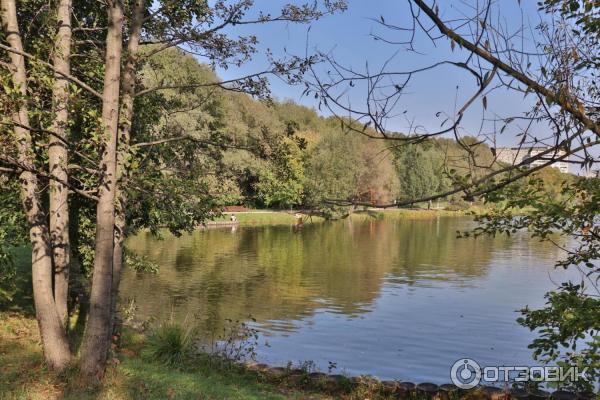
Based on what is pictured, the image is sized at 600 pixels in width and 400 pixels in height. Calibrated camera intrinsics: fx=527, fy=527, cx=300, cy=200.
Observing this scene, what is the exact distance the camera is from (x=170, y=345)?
852cm

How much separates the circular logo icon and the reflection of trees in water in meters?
5.55

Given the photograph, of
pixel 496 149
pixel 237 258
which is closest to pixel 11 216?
pixel 496 149

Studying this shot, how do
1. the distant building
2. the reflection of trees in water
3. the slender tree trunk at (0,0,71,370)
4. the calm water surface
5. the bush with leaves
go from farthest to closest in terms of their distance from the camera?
the reflection of trees in water
the calm water surface
the slender tree trunk at (0,0,71,370)
the bush with leaves
the distant building

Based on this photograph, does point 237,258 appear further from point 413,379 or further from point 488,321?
point 413,379

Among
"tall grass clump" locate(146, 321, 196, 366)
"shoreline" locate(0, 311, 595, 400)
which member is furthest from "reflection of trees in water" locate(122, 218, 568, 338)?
"shoreline" locate(0, 311, 595, 400)

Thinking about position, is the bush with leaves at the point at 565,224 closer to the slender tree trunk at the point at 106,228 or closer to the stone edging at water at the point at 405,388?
the stone edging at water at the point at 405,388

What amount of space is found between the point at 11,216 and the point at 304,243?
26025mm

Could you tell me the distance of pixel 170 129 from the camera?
411 inches

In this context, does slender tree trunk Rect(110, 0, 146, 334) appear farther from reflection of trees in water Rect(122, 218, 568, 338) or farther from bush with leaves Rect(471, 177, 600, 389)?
reflection of trees in water Rect(122, 218, 568, 338)

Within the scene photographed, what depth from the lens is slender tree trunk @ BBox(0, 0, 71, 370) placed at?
6797mm

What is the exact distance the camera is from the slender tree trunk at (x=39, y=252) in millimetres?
6797

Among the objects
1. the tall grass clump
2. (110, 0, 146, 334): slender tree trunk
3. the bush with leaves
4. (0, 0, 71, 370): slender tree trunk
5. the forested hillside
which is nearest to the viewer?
the forested hillside

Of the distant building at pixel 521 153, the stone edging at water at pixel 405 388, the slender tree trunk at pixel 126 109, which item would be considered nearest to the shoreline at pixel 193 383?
the stone edging at water at pixel 405 388

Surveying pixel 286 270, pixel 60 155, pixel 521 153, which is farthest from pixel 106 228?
pixel 286 270
